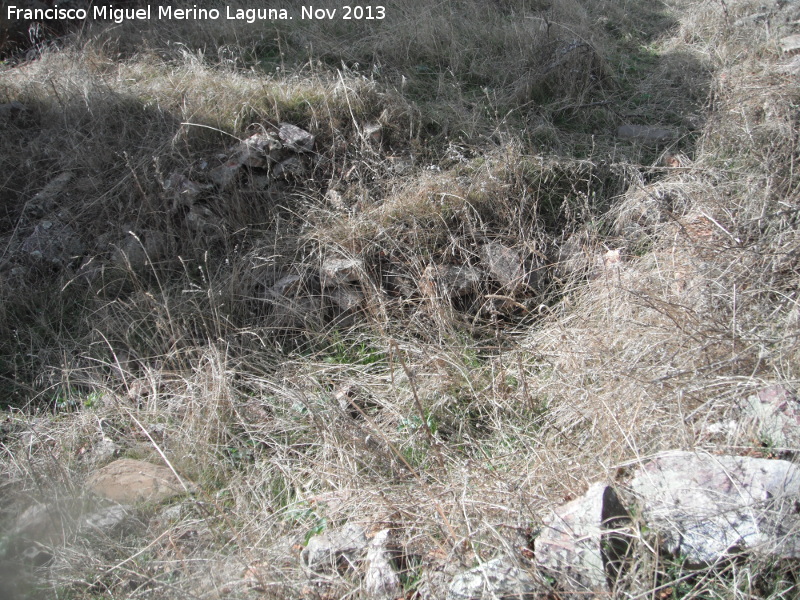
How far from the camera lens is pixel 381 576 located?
6.69 feet

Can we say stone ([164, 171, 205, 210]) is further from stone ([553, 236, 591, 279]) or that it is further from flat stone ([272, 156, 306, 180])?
stone ([553, 236, 591, 279])

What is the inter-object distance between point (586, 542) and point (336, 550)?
33.3 inches

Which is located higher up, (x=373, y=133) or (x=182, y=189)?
(x=373, y=133)

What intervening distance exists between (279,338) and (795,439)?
8.12 ft

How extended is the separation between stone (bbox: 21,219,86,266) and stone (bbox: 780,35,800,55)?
528 cm

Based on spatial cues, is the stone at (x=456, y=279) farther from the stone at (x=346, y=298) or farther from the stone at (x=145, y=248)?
the stone at (x=145, y=248)

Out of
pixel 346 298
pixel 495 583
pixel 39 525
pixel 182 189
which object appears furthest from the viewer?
pixel 182 189

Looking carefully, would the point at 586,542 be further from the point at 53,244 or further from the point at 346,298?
the point at 53,244

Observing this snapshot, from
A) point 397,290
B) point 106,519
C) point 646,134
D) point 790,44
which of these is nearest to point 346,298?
point 397,290

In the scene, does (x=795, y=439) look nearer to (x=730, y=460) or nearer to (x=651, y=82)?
(x=730, y=460)

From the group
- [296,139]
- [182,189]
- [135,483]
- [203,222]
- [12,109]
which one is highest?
[12,109]

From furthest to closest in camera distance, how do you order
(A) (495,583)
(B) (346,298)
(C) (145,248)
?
(C) (145,248) → (B) (346,298) → (A) (495,583)

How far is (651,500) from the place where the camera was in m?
1.99

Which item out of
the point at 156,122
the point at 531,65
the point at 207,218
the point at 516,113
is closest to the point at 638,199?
the point at 516,113
